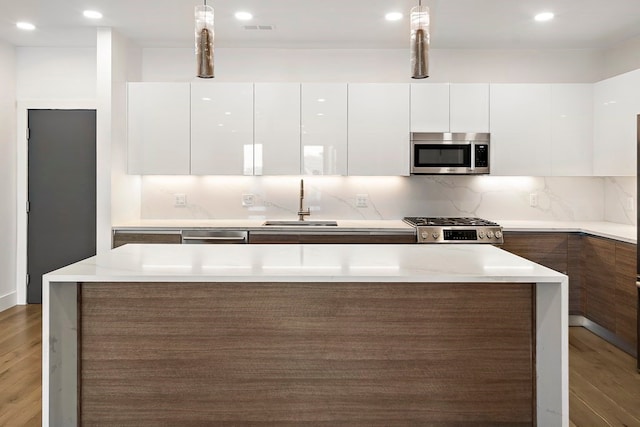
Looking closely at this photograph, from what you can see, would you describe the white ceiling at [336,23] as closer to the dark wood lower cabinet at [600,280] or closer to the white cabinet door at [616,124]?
the white cabinet door at [616,124]

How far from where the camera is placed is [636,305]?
3.69 metres

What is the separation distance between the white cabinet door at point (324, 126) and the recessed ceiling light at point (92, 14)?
169 cm

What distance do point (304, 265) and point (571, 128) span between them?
3417 mm

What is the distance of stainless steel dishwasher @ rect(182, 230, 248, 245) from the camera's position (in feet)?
14.7

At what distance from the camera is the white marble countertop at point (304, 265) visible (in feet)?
7.11

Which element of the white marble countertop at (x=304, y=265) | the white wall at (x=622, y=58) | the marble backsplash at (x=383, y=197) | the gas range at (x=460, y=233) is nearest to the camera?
the white marble countertop at (x=304, y=265)

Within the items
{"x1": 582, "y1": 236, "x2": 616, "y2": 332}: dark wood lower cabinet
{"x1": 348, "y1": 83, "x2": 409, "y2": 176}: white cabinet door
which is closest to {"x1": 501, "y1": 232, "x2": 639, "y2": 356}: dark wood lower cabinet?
{"x1": 582, "y1": 236, "x2": 616, "y2": 332}: dark wood lower cabinet

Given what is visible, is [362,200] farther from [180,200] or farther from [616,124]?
[616,124]

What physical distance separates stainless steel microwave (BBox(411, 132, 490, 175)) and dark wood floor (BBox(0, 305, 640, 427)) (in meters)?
1.61

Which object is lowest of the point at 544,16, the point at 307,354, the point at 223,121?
the point at 307,354

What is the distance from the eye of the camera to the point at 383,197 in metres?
5.20

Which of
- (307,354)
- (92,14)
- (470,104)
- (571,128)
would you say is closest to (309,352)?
(307,354)

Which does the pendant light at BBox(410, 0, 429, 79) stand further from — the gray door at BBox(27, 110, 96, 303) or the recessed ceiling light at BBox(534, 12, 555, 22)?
the gray door at BBox(27, 110, 96, 303)

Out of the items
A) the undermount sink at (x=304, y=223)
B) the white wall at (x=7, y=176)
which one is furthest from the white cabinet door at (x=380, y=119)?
the white wall at (x=7, y=176)
